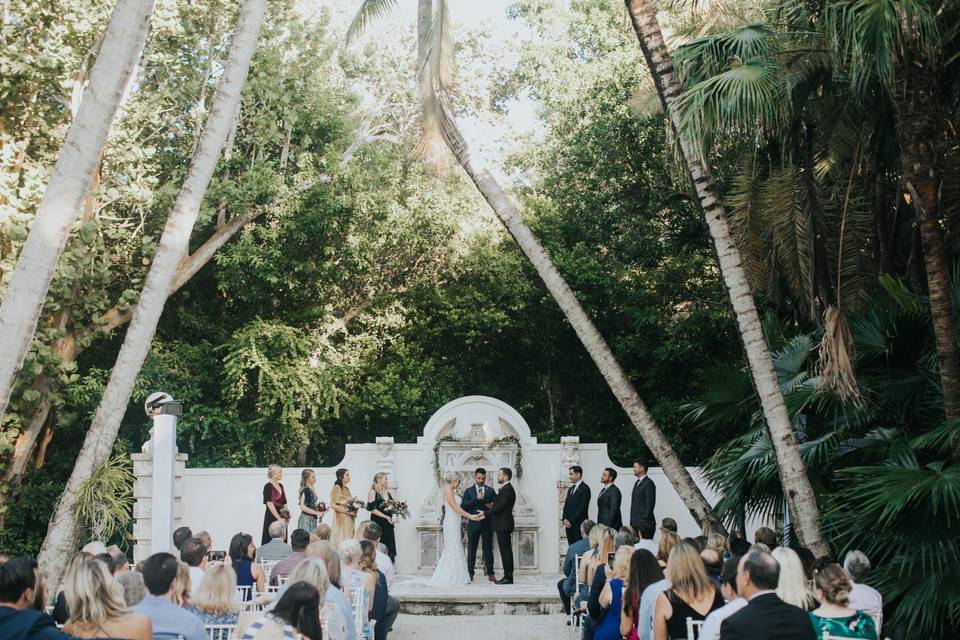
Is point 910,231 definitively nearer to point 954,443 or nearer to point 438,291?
point 954,443

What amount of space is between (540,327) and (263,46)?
27.4 ft

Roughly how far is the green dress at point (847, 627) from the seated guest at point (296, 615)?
111 inches

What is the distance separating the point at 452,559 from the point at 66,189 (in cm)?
854

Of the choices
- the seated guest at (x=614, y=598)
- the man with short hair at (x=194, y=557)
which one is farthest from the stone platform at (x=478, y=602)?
the man with short hair at (x=194, y=557)

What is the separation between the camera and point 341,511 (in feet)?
51.1

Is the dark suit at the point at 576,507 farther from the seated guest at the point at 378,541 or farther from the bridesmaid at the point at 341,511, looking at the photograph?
the seated guest at the point at 378,541

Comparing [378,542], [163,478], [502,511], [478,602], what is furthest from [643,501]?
[163,478]

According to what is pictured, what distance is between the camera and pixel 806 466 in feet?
36.4

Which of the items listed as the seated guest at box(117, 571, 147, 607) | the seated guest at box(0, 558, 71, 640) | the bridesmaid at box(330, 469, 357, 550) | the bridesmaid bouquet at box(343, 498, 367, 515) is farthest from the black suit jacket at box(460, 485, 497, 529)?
the seated guest at box(0, 558, 71, 640)

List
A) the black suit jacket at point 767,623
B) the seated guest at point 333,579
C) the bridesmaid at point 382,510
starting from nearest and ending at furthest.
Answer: the black suit jacket at point 767,623 → the seated guest at point 333,579 → the bridesmaid at point 382,510

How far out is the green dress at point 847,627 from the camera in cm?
612

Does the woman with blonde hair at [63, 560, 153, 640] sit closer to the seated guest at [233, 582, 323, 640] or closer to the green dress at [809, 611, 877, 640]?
the seated guest at [233, 582, 323, 640]

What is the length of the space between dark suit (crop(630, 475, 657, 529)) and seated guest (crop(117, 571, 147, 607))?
9538 mm

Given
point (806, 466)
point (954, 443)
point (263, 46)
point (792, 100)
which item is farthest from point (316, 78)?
point (954, 443)
